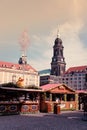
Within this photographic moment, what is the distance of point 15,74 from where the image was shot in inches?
4980

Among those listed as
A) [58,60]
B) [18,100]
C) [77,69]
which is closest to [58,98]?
[18,100]

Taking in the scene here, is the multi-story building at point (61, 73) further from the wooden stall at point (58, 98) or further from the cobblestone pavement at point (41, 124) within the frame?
the cobblestone pavement at point (41, 124)

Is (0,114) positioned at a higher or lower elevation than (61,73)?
lower

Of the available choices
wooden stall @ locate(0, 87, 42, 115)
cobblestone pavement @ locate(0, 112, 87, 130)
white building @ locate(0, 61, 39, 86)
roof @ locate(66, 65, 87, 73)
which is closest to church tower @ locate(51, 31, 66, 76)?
roof @ locate(66, 65, 87, 73)

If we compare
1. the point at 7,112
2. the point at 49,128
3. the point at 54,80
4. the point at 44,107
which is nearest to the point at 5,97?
the point at 7,112

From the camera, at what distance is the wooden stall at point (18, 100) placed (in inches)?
1014

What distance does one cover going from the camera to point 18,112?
89.1 ft

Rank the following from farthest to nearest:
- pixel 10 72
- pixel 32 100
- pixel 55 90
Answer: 1. pixel 10 72
2. pixel 55 90
3. pixel 32 100

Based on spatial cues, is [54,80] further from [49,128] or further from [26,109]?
[49,128]

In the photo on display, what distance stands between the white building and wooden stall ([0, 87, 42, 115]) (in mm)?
88144

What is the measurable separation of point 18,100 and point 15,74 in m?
99.5

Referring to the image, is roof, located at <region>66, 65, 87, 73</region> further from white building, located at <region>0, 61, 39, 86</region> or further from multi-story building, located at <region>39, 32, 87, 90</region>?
white building, located at <region>0, 61, 39, 86</region>

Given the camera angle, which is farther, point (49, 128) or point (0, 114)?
point (0, 114)

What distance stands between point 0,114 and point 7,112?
1.03 meters
